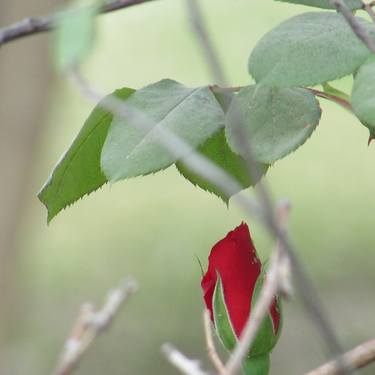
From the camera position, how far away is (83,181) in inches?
21.7

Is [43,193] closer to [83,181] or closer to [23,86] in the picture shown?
[83,181]

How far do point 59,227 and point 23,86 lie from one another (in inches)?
39.4

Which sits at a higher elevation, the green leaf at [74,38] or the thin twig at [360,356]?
the green leaf at [74,38]

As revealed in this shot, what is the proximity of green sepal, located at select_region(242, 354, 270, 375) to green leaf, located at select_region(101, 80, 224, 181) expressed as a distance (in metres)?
0.11

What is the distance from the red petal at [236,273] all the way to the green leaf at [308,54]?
8 centimetres

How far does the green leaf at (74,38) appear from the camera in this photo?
0.27 m

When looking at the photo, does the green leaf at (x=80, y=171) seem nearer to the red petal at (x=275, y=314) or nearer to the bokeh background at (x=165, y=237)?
the red petal at (x=275, y=314)

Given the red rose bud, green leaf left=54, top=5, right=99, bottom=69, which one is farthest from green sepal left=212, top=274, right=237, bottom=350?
green leaf left=54, top=5, right=99, bottom=69

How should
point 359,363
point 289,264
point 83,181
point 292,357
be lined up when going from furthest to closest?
Result: point 292,357 < point 83,181 < point 359,363 < point 289,264

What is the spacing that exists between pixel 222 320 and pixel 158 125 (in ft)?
0.34

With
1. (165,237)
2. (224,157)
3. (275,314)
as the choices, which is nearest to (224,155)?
(224,157)

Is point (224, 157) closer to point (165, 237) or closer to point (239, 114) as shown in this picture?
point (239, 114)

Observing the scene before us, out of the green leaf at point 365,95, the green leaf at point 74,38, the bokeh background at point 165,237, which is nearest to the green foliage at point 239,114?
the green leaf at point 365,95

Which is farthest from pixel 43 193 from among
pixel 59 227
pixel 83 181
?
pixel 59 227
